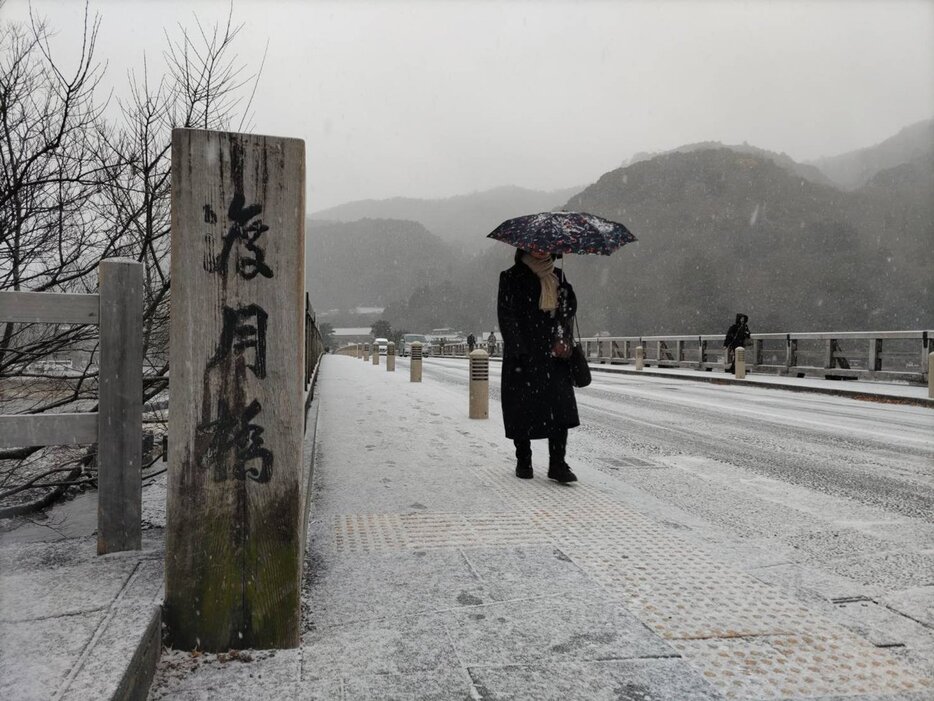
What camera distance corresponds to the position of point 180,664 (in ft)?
7.21

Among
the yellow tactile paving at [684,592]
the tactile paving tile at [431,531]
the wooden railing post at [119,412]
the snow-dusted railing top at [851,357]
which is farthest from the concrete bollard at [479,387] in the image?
the snow-dusted railing top at [851,357]

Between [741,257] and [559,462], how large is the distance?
124 m

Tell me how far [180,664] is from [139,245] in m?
5.33

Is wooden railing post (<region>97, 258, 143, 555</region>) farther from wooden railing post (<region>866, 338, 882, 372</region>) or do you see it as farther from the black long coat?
wooden railing post (<region>866, 338, 882, 372</region>)

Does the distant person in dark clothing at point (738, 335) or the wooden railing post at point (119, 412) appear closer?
the wooden railing post at point (119, 412)

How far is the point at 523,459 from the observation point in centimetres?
521

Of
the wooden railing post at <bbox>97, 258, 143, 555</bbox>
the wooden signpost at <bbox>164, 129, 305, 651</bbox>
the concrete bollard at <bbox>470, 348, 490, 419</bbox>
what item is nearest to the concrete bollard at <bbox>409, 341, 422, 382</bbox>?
the concrete bollard at <bbox>470, 348, 490, 419</bbox>

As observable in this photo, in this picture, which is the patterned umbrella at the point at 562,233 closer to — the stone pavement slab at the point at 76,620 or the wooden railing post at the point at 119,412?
the wooden railing post at the point at 119,412

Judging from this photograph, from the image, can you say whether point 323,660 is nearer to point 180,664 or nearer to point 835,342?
point 180,664

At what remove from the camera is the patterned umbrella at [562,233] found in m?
4.64

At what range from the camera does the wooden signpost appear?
2.30 meters

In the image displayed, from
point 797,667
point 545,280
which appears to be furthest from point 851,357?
point 797,667

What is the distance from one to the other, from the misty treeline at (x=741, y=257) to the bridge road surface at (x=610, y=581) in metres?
95.8

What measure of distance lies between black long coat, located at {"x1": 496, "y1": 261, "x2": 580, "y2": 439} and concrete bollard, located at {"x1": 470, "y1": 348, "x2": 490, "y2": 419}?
383cm
